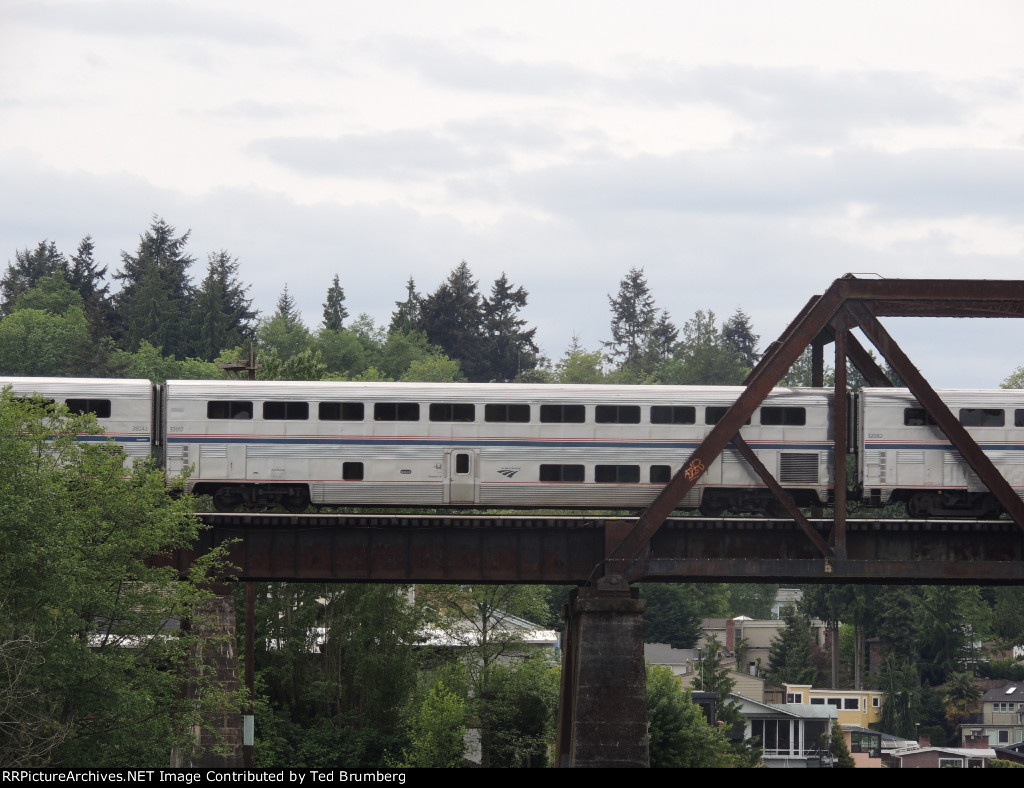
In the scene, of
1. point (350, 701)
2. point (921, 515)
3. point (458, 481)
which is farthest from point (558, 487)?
point (350, 701)

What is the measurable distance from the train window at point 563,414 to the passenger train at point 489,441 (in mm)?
39

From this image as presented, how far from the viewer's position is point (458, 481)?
43.5m

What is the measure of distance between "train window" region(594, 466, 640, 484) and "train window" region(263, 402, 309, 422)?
826 centimetres

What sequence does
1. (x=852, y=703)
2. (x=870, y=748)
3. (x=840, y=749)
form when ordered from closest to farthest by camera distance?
1. (x=840, y=749)
2. (x=870, y=748)
3. (x=852, y=703)

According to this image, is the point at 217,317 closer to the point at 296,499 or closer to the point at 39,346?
the point at 39,346

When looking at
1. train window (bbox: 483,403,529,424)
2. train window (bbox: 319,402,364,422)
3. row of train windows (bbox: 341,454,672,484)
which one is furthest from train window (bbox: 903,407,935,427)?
train window (bbox: 319,402,364,422)

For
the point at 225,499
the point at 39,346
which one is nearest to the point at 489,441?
the point at 225,499

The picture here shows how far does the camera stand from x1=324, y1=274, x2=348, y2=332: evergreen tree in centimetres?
19488

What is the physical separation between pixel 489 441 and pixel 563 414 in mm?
2183

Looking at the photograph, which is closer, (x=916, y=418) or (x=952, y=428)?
(x=952, y=428)

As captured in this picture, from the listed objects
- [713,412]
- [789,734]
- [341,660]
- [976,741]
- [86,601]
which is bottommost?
[976,741]

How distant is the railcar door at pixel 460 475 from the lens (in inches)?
1714

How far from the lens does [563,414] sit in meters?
43.6
